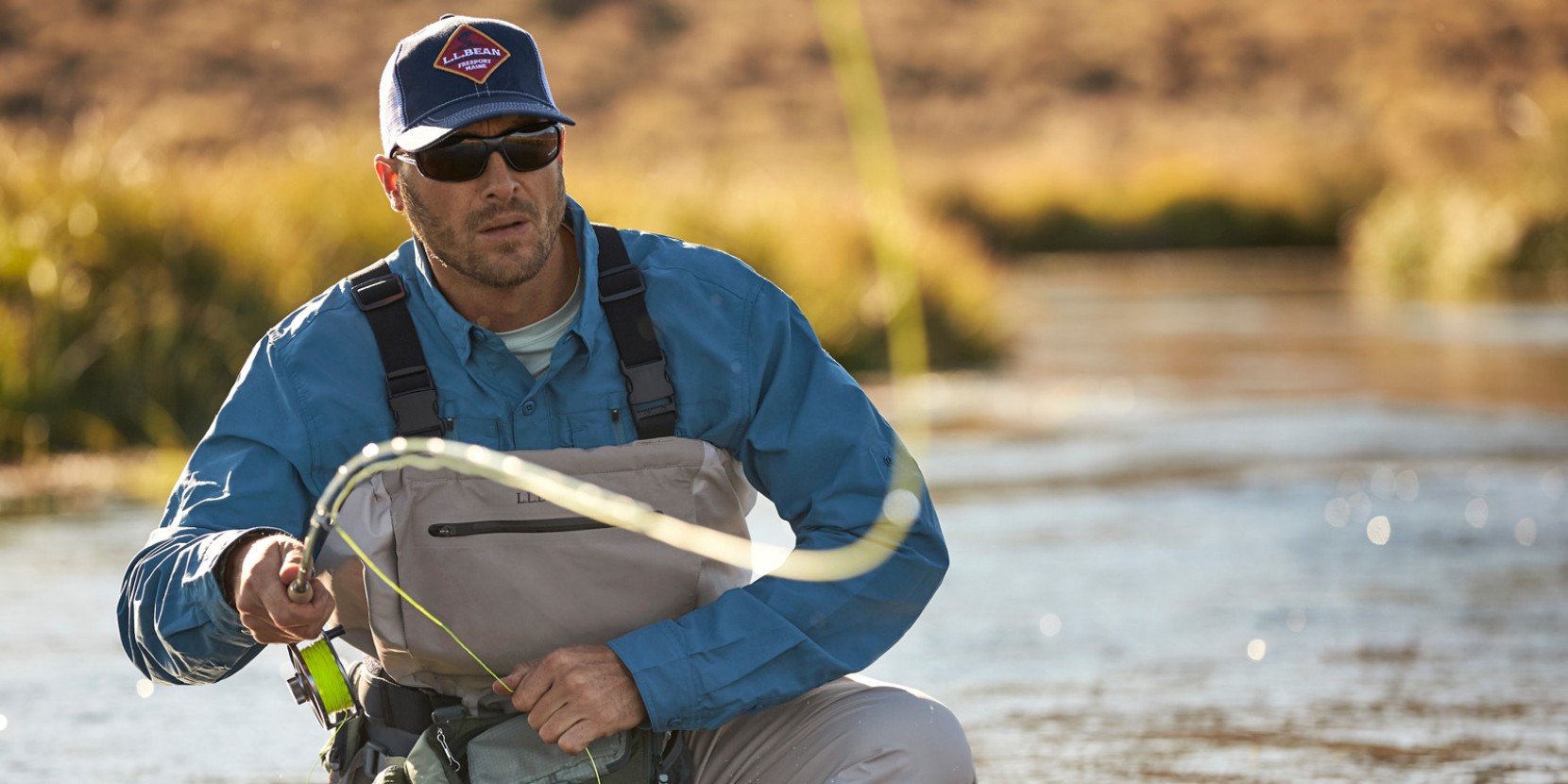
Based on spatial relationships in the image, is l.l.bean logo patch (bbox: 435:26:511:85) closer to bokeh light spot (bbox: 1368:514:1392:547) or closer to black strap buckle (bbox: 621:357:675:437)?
black strap buckle (bbox: 621:357:675:437)

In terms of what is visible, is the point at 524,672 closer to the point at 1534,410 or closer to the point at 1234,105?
the point at 1534,410

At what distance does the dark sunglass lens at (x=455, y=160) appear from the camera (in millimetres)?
3082

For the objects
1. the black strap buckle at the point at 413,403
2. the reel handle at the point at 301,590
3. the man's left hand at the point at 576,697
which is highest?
the black strap buckle at the point at 413,403

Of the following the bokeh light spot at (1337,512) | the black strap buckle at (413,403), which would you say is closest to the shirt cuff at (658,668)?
the black strap buckle at (413,403)

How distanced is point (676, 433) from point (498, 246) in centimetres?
37

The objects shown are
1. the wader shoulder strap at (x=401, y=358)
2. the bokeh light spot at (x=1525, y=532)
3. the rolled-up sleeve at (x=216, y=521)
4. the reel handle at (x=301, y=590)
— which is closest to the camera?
the reel handle at (x=301, y=590)

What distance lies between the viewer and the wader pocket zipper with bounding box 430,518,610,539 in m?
2.98

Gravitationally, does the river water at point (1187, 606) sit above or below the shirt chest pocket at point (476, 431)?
below

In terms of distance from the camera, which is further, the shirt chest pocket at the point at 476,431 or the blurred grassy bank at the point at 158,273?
the blurred grassy bank at the point at 158,273

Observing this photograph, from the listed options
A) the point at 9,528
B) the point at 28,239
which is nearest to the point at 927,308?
the point at 28,239

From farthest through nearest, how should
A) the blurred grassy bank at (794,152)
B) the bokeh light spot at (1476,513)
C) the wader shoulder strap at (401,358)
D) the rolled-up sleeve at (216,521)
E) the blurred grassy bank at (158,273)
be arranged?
the blurred grassy bank at (794,152), the blurred grassy bank at (158,273), the bokeh light spot at (1476,513), the wader shoulder strap at (401,358), the rolled-up sleeve at (216,521)

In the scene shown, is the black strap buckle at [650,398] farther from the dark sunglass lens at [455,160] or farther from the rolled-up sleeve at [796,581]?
the dark sunglass lens at [455,160]

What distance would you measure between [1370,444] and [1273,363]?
196 inches

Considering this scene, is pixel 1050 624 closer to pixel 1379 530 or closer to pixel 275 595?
pixel 1379 530
